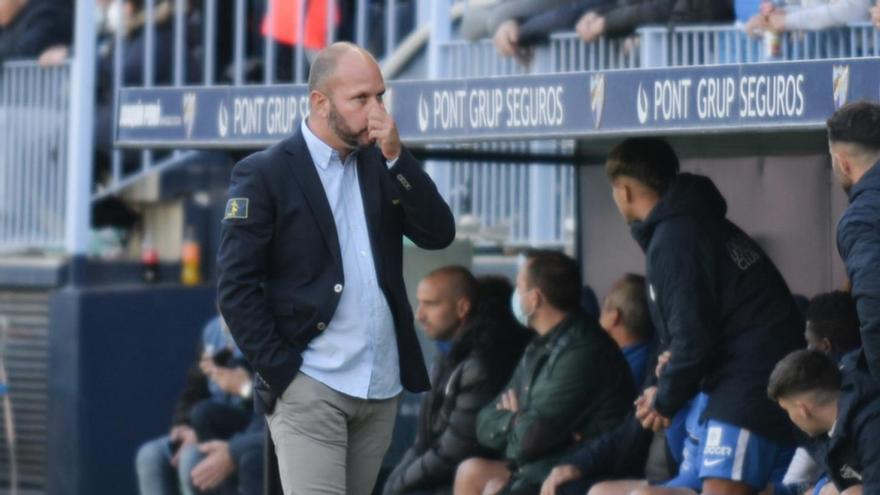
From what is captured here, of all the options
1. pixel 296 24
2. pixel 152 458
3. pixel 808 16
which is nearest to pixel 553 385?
pixel 808 16

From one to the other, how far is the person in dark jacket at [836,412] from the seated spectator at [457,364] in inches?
83.1

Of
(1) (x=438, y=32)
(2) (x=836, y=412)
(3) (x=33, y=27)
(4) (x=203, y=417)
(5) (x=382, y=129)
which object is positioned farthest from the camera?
(3) (x=33, y=27)

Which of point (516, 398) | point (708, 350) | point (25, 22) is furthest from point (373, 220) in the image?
point (25, 22)

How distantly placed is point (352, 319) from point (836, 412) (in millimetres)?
1571

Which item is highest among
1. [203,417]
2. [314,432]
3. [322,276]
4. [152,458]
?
[322,276]

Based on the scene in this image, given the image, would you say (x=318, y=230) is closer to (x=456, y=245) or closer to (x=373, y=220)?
(x=373, y=220)

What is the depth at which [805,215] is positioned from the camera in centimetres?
841

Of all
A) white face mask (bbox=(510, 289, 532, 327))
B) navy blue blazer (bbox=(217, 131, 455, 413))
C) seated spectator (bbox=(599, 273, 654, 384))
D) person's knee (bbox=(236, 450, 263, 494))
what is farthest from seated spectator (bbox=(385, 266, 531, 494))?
navy blue blazer (bbox=(217, 131, 455, 413))

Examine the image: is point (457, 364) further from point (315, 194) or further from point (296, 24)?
point (296, 24)

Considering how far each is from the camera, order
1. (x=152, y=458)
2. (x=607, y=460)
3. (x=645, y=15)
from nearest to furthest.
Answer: (x=607, y=460) < (x=645, y=15) < (x=152, y=458)

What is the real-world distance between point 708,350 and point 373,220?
1.50 metres

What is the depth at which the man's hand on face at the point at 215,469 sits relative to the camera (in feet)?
30.2

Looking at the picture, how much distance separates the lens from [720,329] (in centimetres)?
666

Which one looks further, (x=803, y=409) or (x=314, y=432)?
(x=803, y=409)
